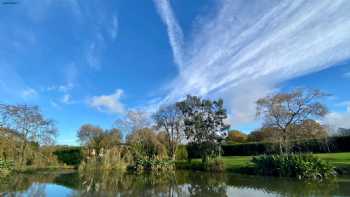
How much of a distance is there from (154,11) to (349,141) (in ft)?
66.8

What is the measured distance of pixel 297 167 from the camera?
1302 cm

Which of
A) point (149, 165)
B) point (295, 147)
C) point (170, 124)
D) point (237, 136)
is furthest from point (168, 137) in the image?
point (237, 136)

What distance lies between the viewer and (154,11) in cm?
1247

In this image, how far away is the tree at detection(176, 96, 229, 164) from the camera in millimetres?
23688

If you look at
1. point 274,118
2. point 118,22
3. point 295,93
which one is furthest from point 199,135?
point 118,22

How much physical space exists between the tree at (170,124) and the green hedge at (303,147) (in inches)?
249

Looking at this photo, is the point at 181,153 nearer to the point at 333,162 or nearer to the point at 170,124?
→ the point at 170,124

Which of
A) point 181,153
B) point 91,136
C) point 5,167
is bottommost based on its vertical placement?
point 5,167

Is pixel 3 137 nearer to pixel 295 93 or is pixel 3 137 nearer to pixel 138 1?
pixel 138 1

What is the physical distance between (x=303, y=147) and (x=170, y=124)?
12535 mm

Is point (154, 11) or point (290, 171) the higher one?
point (154, 11)

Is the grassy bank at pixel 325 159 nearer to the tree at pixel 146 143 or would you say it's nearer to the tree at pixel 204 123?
the tree at pixel 204 123

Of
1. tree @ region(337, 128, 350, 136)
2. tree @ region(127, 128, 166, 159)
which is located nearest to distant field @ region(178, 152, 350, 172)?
tree @ region(127, 128, 166, 159)

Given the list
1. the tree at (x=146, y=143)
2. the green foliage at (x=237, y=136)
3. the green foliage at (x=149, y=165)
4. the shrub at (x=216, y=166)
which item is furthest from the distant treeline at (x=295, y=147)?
the green foliage at (x=237, y=136)
